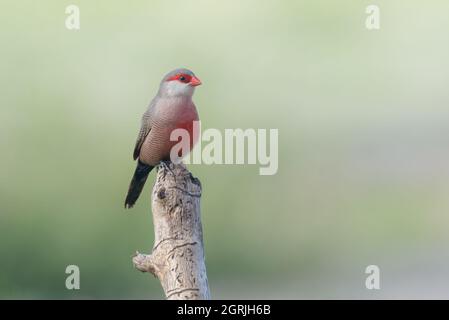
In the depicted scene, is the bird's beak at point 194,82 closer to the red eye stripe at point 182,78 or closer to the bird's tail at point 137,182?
the red eye stripe at point 182,78

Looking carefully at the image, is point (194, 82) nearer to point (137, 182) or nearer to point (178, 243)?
point (137, 182)

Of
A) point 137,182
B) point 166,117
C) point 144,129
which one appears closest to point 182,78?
point 166,117

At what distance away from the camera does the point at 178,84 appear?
22.8 feet

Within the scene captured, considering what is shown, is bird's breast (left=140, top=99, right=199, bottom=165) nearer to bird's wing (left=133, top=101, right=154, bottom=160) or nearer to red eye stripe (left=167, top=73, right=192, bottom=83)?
bird's wing (left=133, top=101, right=154, bottom=160)

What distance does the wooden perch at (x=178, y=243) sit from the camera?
4879 millimetres

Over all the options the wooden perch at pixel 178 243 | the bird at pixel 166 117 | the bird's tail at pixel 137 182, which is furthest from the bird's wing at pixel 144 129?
the wooden perch at pixel 178 243

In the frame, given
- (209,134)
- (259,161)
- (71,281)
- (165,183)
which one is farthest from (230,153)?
(165,183)

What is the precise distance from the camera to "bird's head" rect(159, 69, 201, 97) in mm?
6903

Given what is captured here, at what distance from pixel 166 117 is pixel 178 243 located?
2138 mm

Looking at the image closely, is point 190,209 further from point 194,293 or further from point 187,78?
point 187,78

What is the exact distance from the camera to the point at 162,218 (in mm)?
5098

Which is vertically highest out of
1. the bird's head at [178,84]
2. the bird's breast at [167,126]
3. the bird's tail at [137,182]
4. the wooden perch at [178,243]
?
the bird's head at [178,84]
